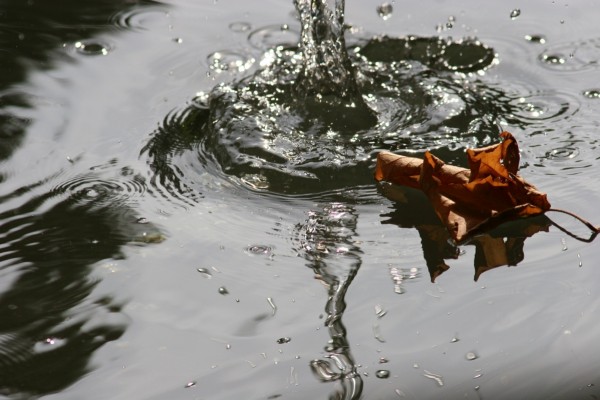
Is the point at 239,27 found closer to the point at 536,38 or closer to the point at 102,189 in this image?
the point at 536,38

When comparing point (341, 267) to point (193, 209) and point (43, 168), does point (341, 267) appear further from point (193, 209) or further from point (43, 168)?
point (43, 168)

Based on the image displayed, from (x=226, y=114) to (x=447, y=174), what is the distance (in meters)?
0.50

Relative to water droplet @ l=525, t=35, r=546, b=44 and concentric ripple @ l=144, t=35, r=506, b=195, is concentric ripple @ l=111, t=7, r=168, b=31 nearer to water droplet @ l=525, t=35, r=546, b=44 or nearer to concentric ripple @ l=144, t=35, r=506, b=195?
concentric ripple @ l=144, t=35, r=506, b=195

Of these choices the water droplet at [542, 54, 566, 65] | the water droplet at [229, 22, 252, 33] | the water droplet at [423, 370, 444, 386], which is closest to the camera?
the water droplet at [423, 370, 444, 386]

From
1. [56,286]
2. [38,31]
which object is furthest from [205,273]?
[38,31]

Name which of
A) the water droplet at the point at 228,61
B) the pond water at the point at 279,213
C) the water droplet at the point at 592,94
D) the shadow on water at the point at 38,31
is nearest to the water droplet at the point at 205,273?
the pond water at the point at 279,213

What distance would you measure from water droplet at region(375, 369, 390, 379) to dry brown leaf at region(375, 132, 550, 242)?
0.97 feet

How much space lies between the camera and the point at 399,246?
125cm

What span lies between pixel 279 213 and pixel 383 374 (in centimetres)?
40

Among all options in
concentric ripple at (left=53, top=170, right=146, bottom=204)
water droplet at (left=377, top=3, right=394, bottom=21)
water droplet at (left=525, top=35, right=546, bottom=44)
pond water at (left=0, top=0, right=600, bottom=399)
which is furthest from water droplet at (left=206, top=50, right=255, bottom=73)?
water droplet at (left=525, top=35, right=546, bottom=44)

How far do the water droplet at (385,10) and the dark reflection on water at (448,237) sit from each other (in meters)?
0.87

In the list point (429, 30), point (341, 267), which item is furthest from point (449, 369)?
point (429, 30)

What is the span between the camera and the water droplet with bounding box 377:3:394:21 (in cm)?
214

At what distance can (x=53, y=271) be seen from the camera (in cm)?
124
